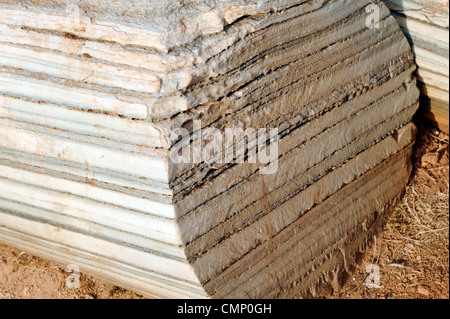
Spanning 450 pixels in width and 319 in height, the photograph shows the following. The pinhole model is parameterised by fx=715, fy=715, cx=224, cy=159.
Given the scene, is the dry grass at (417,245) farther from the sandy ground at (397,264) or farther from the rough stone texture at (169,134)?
the rough stone texture at (169,134)

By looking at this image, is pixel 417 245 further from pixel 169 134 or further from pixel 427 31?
pixel 169 134

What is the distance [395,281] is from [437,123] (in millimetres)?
1139

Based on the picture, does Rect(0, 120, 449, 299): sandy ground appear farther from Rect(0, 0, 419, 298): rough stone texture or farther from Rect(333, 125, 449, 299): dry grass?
Rect(0, 0, 419, 298): rough stone texture

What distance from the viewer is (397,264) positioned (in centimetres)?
354

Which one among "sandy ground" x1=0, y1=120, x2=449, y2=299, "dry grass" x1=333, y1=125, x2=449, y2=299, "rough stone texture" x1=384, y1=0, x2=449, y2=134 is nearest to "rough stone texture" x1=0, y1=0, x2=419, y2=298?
"sandy ground" x1=0, y1=120, x2=449, y2=299

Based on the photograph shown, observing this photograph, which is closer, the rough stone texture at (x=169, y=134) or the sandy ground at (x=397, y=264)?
the rough stone texture at (x=169, y=134)

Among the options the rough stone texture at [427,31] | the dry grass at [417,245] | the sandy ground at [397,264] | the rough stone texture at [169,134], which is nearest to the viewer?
the rough stone texture at [169,134]

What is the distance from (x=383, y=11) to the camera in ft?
11.0

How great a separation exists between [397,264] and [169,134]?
160cm

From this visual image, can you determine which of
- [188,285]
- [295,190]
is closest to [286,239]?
[295,190]

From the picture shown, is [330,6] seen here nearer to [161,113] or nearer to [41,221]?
[161,113]

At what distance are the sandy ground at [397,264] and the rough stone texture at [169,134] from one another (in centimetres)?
24

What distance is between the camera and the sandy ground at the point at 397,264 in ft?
10.7

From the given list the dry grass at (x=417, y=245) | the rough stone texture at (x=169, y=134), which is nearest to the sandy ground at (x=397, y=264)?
the dry grass at (x=417, y=245)
